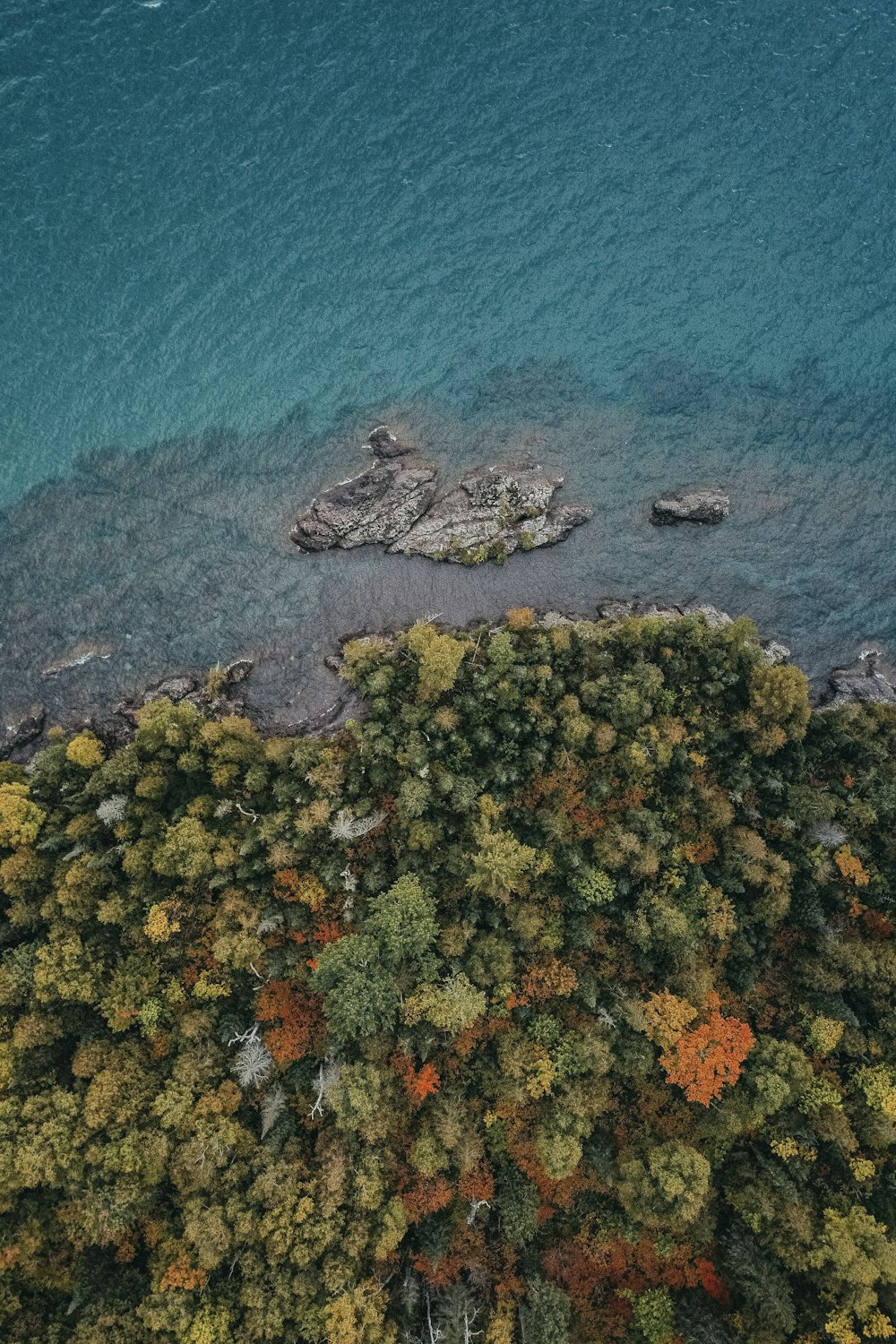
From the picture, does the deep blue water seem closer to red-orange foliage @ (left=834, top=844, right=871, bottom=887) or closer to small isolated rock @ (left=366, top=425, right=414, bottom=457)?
small isolated rock @ (left=366, top=425, right=414, bottom=457)

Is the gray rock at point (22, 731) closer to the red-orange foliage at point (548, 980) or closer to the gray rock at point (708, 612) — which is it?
the red-orange foliage at point (548, 980)

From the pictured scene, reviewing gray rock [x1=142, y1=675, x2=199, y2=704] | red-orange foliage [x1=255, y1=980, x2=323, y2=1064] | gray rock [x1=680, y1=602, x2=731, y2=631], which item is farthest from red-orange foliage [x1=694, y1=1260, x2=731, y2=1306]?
gray rock [x1=142, y1=675, x2=199, y2=704]

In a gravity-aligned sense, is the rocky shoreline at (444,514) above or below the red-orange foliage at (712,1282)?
above

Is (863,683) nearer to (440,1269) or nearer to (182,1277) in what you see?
(440,1269)

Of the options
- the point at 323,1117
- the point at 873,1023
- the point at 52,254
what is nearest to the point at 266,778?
the point at 323,1117

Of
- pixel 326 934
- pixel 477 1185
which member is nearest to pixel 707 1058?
pixel 477 1185

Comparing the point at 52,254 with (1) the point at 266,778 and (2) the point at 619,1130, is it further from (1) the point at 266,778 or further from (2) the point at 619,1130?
(2) the point at 619,1130

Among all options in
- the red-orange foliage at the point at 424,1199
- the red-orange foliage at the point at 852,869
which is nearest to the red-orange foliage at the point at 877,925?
the red-orange foliage at the point at 852,869
